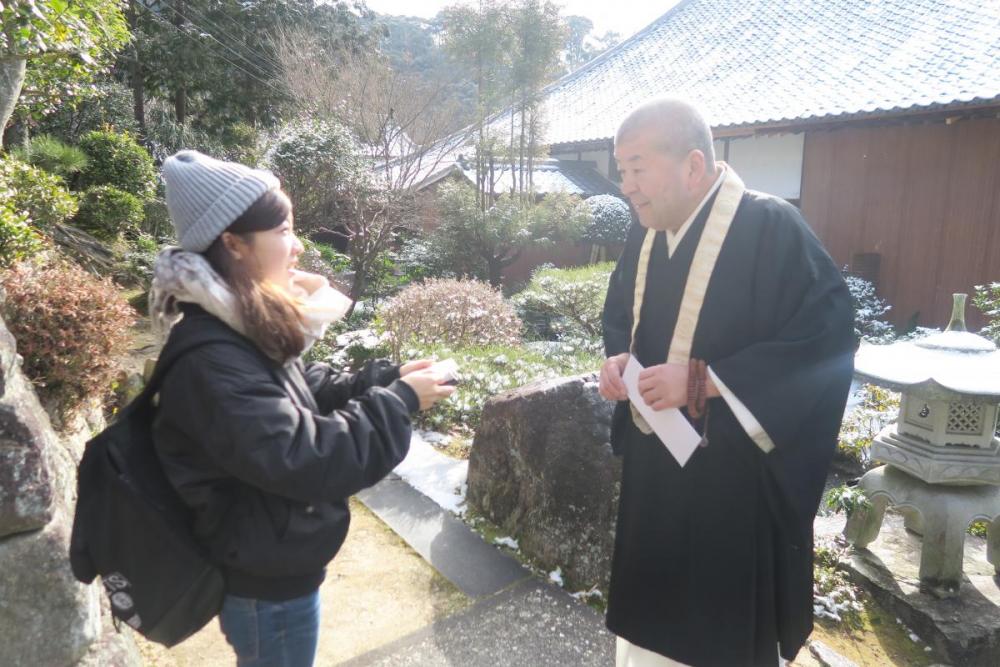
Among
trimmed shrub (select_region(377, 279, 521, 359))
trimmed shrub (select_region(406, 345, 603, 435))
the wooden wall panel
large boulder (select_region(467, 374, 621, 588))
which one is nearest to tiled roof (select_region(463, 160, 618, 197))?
the wooden wall panel

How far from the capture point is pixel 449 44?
14.3 m

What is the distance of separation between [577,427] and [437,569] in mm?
998

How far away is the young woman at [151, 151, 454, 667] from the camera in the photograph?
4.31ft

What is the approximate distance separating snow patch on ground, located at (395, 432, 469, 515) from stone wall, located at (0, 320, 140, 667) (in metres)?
2.15

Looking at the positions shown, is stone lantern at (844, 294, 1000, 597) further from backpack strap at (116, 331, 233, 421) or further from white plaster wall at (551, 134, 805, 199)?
white plaster wall at (551, 134, 805, 199)

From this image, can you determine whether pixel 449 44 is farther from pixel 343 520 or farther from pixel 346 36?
pixel 343 520

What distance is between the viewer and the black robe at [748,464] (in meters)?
1.87

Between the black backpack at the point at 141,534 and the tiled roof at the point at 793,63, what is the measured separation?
865 cm

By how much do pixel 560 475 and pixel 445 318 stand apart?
4.03 metres

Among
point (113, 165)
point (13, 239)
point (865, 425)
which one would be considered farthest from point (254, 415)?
point (113, 165)

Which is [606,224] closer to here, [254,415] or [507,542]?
[507,542]

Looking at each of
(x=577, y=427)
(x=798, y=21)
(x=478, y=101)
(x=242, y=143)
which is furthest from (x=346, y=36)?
(x=577, y=427)

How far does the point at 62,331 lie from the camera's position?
3342mm

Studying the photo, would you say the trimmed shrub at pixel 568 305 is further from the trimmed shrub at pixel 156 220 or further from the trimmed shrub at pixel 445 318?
the trimmed shrub at pixel 156 220
